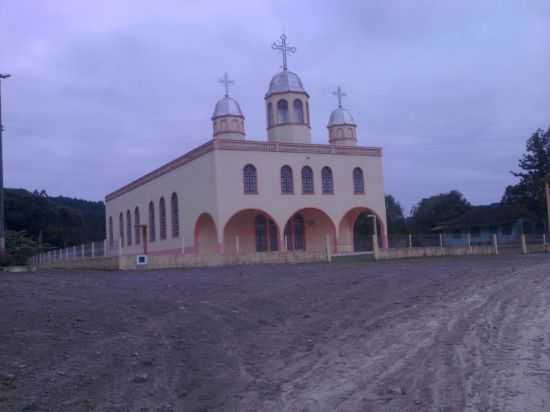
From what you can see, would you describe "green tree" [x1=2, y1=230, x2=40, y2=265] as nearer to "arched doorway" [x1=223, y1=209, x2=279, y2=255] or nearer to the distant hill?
"arched doorway" [x1=223, y1=209, x2=279, y2=255]

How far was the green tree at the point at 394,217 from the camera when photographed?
5562 cm

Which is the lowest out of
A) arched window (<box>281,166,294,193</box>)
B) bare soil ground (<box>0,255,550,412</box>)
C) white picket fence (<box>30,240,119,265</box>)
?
bare soil ground (<box>0,255,550,412</box>)

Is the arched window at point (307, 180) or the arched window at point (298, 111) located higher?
the arched window at point (298, 111)

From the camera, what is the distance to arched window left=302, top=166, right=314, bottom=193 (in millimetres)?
32375

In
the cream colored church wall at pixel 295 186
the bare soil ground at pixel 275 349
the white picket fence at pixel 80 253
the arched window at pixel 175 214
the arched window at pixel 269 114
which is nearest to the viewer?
the bare soil ground at pixel 275 349

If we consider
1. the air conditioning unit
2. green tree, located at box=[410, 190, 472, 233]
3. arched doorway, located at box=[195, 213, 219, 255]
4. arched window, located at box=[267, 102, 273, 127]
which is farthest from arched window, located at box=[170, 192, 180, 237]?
green tree, located at box=[410, 190, 472, 233]

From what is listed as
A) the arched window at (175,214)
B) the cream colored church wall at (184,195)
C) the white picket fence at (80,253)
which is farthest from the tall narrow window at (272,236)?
the white picket fence at (80,253)

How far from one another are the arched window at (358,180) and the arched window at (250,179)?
5871mm

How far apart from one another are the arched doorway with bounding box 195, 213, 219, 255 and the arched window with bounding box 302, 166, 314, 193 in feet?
16.0

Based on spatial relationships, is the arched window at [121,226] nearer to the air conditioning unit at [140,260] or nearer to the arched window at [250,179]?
the arched window at [250,179]

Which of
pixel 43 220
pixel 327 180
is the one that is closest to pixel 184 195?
pixel 327 180

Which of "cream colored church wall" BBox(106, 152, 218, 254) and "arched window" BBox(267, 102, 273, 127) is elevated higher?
"arched window" BBox(267, 102, 273, 127)

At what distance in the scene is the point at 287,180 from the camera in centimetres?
3189

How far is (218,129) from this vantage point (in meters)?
34.8
